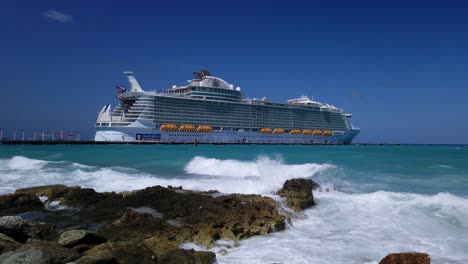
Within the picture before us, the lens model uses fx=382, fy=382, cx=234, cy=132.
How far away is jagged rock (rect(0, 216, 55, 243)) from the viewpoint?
6.71 m

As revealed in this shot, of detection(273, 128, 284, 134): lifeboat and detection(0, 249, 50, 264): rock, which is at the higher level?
detection(273, 128, 284, 134): lifeboat

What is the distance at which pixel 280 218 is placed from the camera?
9211 mm

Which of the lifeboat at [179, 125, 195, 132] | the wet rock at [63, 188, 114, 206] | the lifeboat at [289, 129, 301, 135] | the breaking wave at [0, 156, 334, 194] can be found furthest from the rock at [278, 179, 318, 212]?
the lifeboat at [289, 129, 301, 135]

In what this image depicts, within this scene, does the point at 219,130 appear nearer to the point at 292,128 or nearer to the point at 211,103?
the point at 211,103

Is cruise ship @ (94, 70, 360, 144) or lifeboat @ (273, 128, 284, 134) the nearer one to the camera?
cruise ship @ (94, 70, 360, 144)

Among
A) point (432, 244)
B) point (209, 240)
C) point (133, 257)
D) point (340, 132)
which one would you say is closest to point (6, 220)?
point (133, 257)

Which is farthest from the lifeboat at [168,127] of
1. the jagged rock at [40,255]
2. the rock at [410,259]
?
the rock at [410,259]

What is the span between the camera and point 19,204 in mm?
10914

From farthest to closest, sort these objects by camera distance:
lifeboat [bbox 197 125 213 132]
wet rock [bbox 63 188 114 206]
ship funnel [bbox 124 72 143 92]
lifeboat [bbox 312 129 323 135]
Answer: lifeboat [bbox 312 129 323 135] < ship funnel [bbox 124 72 143 92] < lifeboat [bbox 197 125 213 132] < wet rock [bbox 63 188 114 206]

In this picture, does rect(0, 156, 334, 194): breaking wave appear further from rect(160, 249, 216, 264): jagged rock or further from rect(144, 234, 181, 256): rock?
rect(160, 249, 216, 264): jagged rock

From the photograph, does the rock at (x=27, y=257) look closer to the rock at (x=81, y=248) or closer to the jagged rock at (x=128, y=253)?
the jagged rock at (x=128, y=253)

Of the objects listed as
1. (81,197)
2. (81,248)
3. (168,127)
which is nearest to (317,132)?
(168,127)

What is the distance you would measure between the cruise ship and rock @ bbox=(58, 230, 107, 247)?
69.1 meters

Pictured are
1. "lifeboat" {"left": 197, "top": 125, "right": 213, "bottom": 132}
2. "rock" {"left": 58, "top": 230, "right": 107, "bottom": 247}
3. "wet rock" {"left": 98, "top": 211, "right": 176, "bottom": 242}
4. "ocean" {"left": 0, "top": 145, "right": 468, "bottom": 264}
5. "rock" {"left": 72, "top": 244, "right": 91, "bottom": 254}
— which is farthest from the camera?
"lifeboat" {"left": 197, "top": 125, "right": 213, "bottom": 132}
